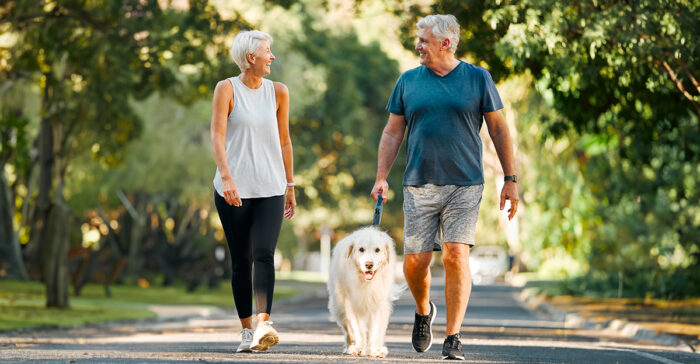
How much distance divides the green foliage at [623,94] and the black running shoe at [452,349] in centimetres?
573

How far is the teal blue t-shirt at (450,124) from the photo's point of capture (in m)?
8.69

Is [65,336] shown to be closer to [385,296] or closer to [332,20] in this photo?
[385,296]

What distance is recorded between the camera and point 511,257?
7044 cm

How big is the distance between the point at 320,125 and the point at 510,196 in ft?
120

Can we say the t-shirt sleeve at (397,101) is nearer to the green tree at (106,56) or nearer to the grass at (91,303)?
the grass at (91,303)

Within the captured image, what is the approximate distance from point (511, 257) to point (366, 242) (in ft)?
205

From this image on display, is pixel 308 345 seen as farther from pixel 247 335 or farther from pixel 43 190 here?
pixel 43 190

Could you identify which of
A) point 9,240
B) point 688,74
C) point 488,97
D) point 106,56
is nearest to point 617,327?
point 688,74

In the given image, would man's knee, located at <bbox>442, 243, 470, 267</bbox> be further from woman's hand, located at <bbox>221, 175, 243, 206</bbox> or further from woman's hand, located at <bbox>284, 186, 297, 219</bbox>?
woman's hand, located at <bbox>221, 175, 243, 206</bbox>

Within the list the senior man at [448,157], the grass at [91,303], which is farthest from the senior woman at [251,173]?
the grass at [91,303]

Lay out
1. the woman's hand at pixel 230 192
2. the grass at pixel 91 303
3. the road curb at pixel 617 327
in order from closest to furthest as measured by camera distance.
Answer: the woman's hand at pixel 230 192, the road curb at pixel 617 327, the grass at pixel 91 303

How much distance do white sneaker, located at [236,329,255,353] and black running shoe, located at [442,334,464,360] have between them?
1377mm

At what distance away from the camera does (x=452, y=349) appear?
853 centimetres

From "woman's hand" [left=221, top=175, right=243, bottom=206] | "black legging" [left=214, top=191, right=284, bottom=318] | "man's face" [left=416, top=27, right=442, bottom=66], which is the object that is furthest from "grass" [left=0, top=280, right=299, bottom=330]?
"man's face" [left=416, top=27, right=442, bottom=66]
